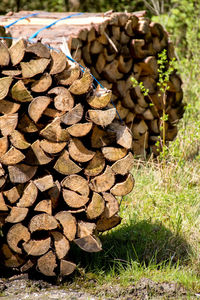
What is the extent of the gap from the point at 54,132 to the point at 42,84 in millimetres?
280

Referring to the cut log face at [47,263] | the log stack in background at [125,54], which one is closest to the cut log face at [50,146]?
the cut log face at [47,263]

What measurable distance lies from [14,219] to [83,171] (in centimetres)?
48

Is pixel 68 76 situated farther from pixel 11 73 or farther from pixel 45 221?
pixel 45 221

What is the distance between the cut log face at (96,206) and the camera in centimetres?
278

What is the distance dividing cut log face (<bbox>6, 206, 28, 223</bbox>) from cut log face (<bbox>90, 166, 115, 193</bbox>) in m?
0.41

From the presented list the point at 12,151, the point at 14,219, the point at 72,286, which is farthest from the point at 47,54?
the point at 72,286

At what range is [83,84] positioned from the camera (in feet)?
8.73

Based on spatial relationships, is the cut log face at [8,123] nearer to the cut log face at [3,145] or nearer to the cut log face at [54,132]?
the cut log face at [3,145]

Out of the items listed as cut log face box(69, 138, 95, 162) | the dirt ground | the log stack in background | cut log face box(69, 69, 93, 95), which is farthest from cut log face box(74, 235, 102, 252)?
the log stack in background

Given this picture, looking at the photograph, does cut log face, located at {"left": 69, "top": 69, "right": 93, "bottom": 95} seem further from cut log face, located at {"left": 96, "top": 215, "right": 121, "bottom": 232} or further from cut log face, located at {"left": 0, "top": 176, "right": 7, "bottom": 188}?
cut log face, located at {"left": 96, "top": 215, "right": 121, "bottom": 232}

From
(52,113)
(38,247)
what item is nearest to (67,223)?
(38,247)

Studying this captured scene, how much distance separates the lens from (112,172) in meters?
2.79

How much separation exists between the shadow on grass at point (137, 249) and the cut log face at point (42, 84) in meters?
1.10

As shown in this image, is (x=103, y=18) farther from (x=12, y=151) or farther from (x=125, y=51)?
(x=12, y=151)
